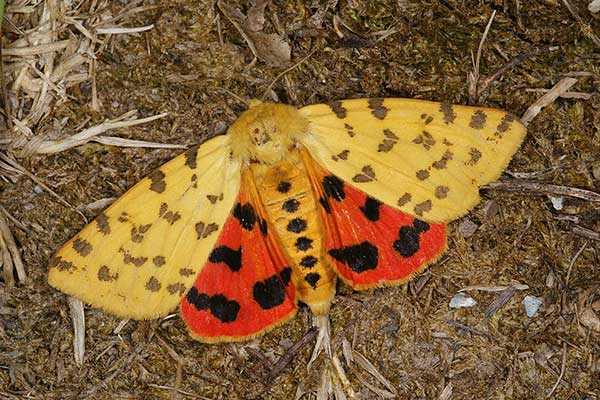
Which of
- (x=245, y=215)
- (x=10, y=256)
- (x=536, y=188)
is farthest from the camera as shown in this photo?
(x=10, y=256)

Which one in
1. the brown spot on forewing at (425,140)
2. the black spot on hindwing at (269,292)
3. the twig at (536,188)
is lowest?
the black spot on hindwing at (269,292)

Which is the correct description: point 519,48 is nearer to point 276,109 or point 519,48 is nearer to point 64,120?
point 276,109

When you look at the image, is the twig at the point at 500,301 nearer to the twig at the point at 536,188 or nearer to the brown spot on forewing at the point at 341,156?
the twig at the point at 536,188

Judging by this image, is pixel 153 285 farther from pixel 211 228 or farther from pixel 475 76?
pixel 475 76

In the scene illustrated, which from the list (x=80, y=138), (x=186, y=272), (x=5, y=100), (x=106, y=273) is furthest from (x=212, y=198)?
(x=5, y=100)

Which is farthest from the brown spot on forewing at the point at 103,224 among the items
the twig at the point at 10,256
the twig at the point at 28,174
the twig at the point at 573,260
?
the twig at the point at 573,260

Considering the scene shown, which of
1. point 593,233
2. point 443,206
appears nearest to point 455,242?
point 443,206
